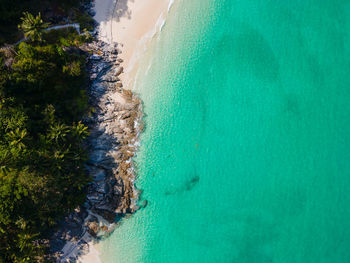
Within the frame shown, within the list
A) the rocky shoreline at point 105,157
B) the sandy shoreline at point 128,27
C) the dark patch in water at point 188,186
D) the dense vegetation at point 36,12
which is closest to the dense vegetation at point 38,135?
the dense vegetation at point 36,12

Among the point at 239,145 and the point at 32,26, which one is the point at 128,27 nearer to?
the point at 32,26

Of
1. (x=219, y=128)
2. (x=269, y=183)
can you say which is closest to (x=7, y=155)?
(x=219, y=128)

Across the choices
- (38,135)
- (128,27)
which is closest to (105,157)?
(38,135)

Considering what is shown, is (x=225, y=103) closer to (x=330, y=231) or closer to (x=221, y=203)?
(x=221, y=203)

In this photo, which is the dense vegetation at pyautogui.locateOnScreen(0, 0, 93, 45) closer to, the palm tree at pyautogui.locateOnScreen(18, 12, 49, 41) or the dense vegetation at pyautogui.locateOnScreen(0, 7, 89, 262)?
the dense vegetation at pyautogui.locateOnScreen(0, 7, 89, 262)

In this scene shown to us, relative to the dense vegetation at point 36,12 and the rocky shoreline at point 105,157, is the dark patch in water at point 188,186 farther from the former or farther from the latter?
the dense vegetation at point 36,12

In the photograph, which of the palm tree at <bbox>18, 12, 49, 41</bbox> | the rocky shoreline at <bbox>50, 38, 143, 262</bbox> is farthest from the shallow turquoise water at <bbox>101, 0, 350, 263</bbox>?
the palm tree at <bbox>18, 12, 49, 41</bbox>
